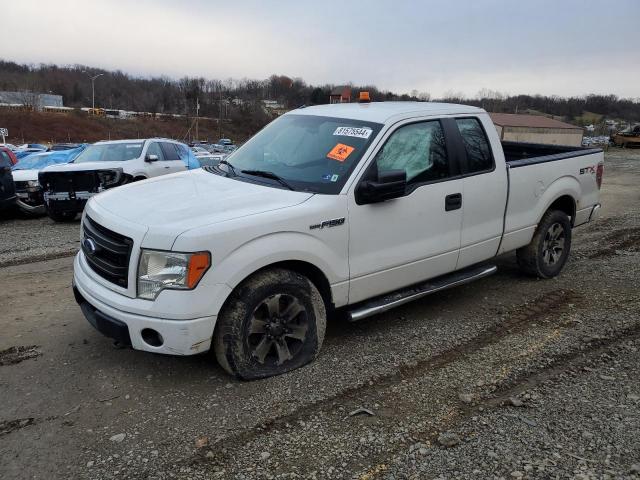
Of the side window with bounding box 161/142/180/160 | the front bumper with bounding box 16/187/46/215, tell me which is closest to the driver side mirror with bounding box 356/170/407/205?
the side window with bounding box 161/142/180/160

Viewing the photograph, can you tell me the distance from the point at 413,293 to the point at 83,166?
8.25 metres

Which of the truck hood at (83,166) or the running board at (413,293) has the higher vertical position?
the truck hood at (83,166)

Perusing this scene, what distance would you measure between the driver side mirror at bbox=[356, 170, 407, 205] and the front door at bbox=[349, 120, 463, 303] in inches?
2.6

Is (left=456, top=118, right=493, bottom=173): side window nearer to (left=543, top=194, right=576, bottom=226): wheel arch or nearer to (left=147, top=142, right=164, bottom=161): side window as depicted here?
(left=543, top=194, right=576, bottom=226): wheel arch

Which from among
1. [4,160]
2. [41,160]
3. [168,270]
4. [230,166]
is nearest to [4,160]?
[4,160]

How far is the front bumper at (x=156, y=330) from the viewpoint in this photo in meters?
3.26

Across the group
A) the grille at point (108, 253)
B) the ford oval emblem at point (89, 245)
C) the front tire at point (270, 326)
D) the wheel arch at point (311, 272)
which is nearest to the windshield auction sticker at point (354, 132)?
the wheel arch at point (311, 272)

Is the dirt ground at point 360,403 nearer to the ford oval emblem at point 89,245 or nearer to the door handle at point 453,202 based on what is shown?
the ford oval emblem at point 89,245

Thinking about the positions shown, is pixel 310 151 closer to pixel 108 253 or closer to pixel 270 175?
pixel 270 175

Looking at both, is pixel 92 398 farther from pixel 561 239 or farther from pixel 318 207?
pixel 561 239

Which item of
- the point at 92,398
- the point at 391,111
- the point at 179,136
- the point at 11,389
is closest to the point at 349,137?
the point at 391,111

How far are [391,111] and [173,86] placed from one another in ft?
515

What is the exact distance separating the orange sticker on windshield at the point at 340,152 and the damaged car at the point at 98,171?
7.37 meters

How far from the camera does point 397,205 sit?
163 inches
